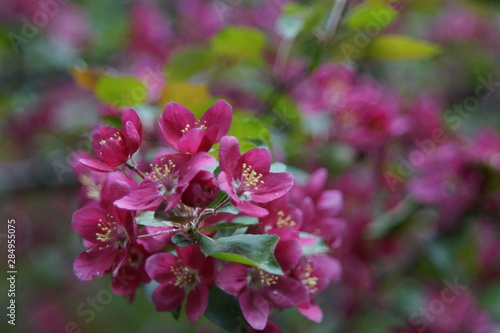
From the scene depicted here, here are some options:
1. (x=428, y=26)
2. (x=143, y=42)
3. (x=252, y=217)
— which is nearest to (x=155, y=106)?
(x=252, y=217)

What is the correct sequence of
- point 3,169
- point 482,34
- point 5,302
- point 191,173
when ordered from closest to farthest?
1. point 191,173
2. point 3,169
3. point 5,302
4. point 482,34

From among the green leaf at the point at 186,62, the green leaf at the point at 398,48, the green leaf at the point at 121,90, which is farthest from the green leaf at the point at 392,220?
the green leaf at the point at 121,90

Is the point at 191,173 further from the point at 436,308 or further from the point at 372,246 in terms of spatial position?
the point at 436,308

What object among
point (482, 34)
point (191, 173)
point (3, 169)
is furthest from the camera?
point (482, 34)

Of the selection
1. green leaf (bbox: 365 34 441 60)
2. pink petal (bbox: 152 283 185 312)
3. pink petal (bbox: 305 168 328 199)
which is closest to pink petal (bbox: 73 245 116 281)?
pink petal (bbox: 152 283 185 312)

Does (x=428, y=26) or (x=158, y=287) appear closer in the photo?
(x=158, y=287)

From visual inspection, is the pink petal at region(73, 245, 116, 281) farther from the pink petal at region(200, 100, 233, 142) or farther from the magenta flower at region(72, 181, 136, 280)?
the pink petal at region(200, 100, 233, 142)
